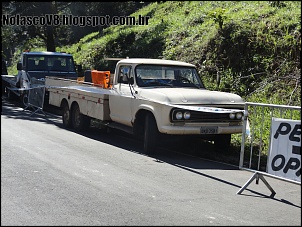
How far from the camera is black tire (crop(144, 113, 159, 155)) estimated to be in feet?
34.3

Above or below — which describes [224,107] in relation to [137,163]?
above

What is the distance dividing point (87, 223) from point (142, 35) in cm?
2099

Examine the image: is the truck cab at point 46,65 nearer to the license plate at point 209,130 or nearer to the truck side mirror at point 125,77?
the truck side mirror at point 125,77

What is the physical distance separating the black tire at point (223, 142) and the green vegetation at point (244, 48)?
831mm

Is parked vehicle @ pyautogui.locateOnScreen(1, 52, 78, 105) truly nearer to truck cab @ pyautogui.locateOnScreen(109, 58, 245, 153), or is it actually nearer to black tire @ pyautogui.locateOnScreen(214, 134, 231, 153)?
truck cab @ pyautogui.locateOnScreen(109, 58, 245, 153)

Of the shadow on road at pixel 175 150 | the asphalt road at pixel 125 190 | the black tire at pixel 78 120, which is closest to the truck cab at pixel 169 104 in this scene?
the shadow on road at pixel 175 150

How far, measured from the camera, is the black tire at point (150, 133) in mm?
10445

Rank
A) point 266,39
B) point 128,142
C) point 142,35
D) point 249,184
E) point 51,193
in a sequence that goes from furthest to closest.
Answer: point 142,35, point 266,39, point 128,142, point 249,184, point 51,193

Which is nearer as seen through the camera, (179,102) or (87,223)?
(87,223)

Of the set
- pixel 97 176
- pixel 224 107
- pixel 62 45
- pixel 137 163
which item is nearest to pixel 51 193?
pixel 97 176

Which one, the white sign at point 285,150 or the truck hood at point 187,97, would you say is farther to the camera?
the truck hood at point 187,97

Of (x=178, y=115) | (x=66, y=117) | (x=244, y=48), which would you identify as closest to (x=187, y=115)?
(x=178, y=115)

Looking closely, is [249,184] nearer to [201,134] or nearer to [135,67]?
[201,134]

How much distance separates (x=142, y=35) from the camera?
2609 cm
